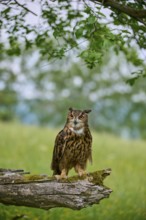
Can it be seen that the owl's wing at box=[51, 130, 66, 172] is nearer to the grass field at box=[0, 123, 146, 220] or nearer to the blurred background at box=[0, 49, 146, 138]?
the grass field at box=[0, 123, 146, 220]

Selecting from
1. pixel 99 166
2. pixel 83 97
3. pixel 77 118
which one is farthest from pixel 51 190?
pixel 83 97

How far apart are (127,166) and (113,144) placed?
4082mm

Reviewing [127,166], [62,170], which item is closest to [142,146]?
[127,166]

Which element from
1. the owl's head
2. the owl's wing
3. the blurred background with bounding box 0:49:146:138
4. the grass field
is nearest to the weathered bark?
the owl's wing

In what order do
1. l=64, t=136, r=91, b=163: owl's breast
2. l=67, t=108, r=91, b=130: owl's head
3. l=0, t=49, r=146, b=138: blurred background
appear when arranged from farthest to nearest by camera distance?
l=0, t=49, r=146, b=138: blurred background → l=64, t=136, r=91, b=163: owl's breast → l=67, t=108, r=91, b=130: owl's head

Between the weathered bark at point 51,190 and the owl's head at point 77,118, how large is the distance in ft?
2.74

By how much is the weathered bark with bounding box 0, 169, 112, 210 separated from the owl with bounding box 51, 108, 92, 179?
0.76 feet

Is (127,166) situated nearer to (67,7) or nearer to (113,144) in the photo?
(113,144)

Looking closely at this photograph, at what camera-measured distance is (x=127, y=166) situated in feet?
59.6

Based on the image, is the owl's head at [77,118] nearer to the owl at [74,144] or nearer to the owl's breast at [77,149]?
the owl at [74,144]

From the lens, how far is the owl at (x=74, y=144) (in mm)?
8142

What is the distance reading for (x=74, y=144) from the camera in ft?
27.3

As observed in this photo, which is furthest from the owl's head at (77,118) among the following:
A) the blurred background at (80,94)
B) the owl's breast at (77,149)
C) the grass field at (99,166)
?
the blurred background at (80,94)

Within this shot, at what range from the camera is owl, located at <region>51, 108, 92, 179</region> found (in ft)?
26.7
